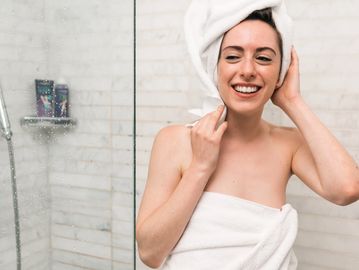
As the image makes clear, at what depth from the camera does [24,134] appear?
60.5 inches

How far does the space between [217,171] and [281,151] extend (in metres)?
0.18

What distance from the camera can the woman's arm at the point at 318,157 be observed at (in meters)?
0.98

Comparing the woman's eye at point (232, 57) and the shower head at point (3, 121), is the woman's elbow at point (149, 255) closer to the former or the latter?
the woman's eye at point (232, 57)

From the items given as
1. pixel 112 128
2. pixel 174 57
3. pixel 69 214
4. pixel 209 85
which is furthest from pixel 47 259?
pixel 209 85

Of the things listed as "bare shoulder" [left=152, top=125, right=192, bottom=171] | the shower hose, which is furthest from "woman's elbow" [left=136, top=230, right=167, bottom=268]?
the shower hose

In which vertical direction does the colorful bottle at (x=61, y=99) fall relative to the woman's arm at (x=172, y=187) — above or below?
above

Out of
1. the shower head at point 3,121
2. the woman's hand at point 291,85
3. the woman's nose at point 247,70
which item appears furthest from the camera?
the shower head at point 3,121

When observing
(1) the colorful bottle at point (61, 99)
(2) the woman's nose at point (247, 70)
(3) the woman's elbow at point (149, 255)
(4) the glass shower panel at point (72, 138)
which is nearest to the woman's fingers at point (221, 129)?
(2) the woman's nose at point (247, 70)

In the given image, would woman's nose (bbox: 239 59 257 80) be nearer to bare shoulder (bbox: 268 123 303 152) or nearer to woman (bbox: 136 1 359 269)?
woman (bbox: 136 1 359 269)

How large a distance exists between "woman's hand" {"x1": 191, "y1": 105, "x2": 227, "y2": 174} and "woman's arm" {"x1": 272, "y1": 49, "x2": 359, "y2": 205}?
0.19 meters

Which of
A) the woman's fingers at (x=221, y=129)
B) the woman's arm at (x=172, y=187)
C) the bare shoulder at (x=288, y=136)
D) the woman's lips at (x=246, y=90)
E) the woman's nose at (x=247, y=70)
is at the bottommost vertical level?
the woman's arm at (x=172, y=187)

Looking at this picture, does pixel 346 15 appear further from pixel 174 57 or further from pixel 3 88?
pixel 3 88

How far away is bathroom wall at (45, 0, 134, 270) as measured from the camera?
1.54 meters

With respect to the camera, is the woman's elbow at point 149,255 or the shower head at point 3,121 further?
the shower head at point 3,121
